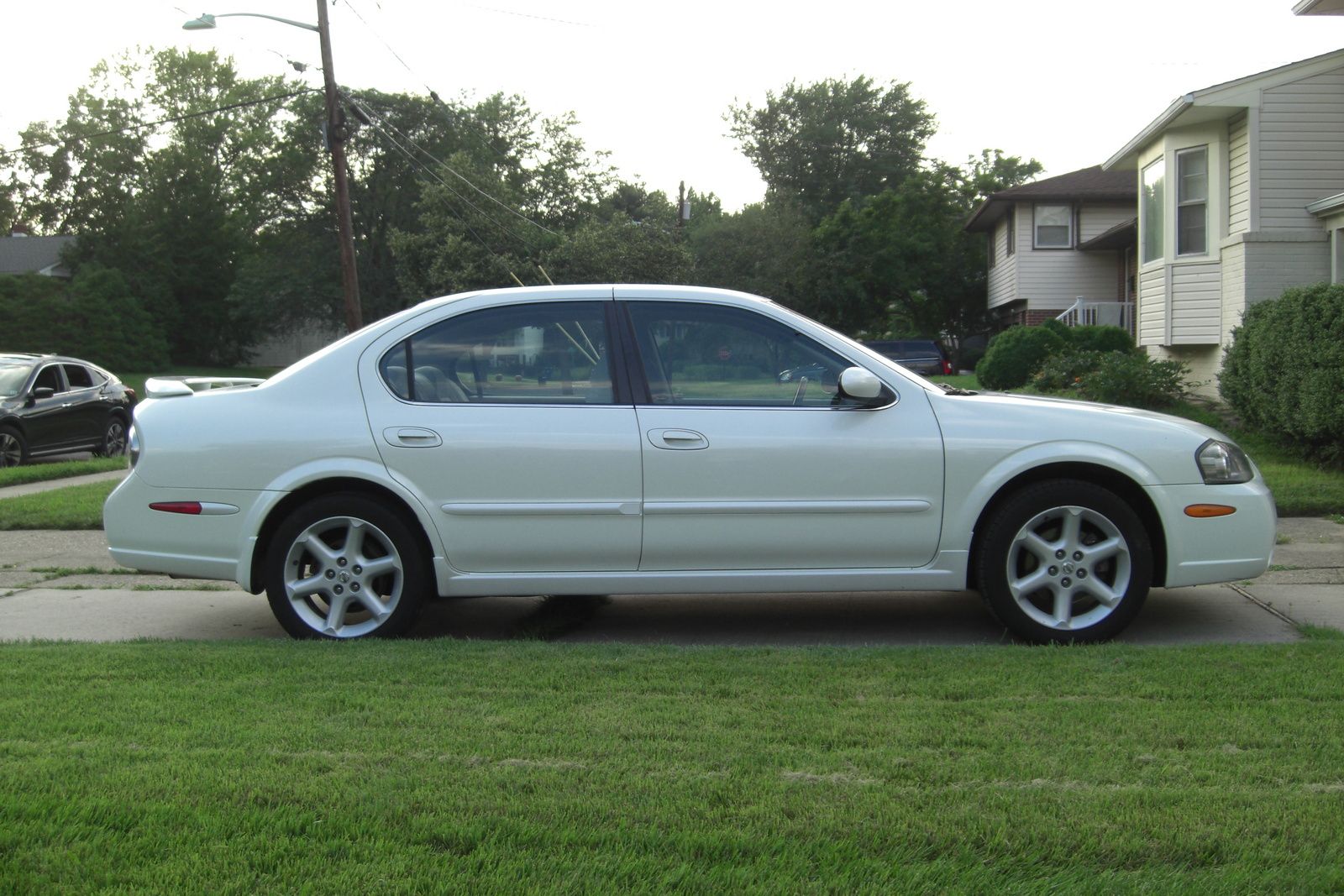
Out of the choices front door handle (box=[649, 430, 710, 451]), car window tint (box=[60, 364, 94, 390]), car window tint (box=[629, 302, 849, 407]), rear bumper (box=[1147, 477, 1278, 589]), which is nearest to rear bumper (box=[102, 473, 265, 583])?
front door handle (box=[649, 430, 710, 451])

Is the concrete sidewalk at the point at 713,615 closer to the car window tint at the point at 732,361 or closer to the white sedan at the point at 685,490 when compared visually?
the white sedan at the point at 685,490

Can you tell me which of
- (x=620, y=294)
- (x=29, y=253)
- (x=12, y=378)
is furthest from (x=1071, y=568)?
(x=29, y=253)

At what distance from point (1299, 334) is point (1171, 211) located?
7621 mm

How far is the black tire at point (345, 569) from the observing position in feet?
18.1

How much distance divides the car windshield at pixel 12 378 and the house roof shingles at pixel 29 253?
4442 cm

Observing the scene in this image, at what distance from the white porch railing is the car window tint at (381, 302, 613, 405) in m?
25.7

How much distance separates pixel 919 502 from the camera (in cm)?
548

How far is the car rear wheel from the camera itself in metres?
17.4

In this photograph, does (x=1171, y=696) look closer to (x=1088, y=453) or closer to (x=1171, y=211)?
(x=1088, y=453)

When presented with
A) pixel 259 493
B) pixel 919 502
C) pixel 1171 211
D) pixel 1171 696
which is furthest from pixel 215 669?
pixel 1171 211

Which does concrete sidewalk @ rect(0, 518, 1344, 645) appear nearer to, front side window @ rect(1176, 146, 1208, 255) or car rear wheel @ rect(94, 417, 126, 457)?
car rear wheel @ rect(94, 417, 126, 457)

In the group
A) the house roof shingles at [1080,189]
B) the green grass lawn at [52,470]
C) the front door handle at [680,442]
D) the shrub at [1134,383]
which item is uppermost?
the house roof shingles at [1080,189]

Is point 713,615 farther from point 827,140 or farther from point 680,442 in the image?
point 827,140

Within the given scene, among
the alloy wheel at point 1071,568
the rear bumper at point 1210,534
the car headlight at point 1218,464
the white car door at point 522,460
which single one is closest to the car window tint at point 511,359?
the white car door at point 522,460
